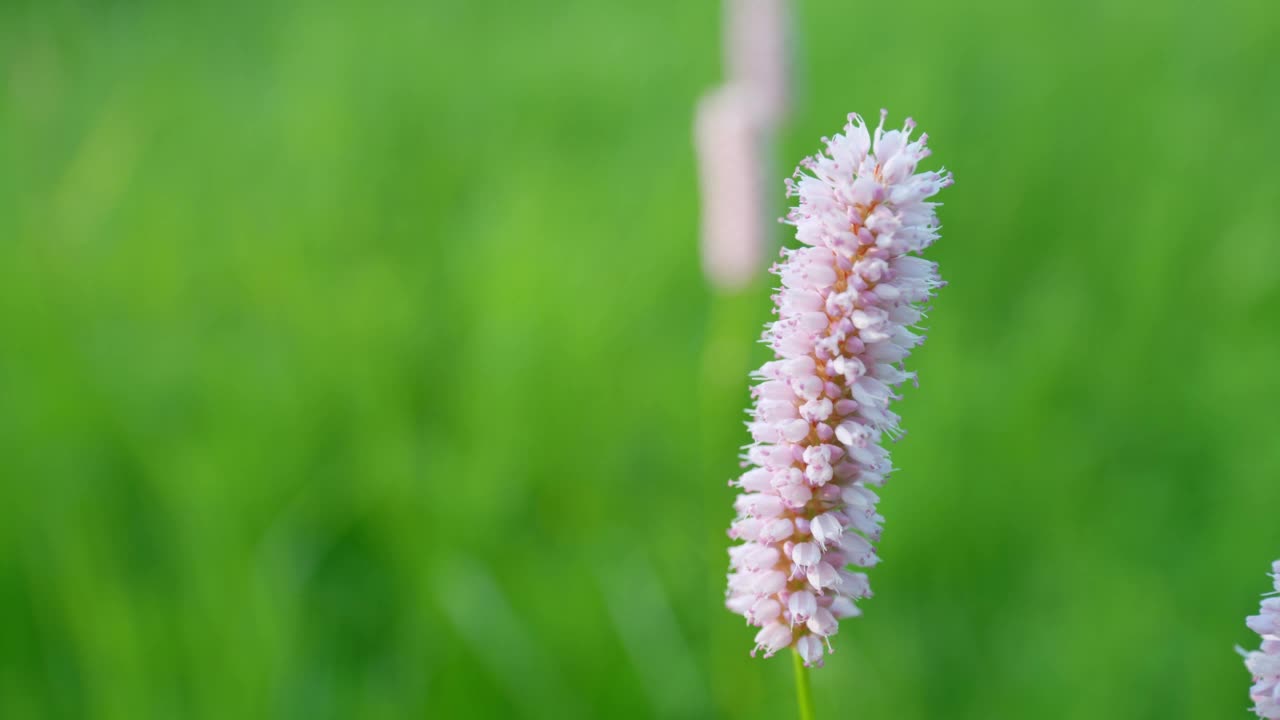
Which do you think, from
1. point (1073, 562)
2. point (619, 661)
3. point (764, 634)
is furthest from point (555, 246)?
point (764, 634)

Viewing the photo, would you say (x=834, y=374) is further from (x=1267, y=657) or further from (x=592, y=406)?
(x=592, y=406)

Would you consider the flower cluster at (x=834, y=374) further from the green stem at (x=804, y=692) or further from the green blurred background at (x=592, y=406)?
the green blurred background at (x=592, y=406)

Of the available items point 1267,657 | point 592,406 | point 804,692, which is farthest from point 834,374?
point 592,406

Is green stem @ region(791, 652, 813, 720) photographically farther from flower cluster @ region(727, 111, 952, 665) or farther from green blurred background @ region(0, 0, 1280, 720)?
green blurred background @ region(0, 0, 1280, 720)

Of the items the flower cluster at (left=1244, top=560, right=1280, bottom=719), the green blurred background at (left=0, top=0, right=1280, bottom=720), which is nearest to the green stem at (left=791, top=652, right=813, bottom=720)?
the flower cluster at (left=1244, top=560, right=1280, bottom=719)

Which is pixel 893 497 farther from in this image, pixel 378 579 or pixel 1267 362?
pixel 378 579

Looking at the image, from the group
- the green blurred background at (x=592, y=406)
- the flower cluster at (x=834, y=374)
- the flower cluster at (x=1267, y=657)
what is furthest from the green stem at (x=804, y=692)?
the green blurred background at (x=592, y=406)
